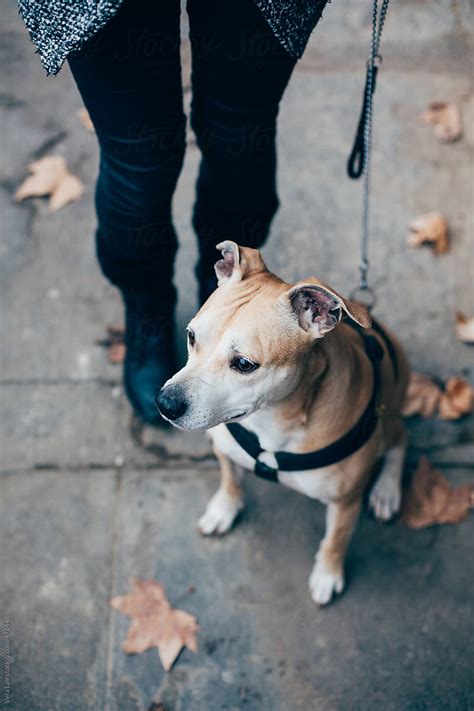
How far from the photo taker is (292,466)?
2.30m

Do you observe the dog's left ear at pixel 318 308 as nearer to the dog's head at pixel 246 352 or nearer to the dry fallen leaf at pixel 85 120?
the dog's head at pixel 246 352

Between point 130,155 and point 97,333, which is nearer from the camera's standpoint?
point 130,155

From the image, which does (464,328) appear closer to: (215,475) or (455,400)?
(455,400)

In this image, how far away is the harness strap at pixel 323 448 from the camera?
89.4 inches

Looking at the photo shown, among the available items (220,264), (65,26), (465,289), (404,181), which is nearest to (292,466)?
(220,264)

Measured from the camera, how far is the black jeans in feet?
6.58

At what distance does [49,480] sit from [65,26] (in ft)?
6.23

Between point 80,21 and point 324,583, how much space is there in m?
2.12

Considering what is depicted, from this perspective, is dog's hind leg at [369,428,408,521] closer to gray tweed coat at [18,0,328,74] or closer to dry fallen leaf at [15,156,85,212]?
gray tweed coat at [18,0,328,74]

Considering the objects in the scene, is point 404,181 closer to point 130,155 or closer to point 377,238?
point 377,238

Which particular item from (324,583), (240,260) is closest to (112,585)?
(324,583)

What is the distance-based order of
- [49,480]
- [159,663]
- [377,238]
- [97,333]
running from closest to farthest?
1. [159,663]
2. [49,480]
3. [97,333]
4. [377,238]

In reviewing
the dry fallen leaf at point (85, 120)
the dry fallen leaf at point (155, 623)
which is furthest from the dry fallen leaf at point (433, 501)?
the dry fallen leaf at point (85, 120)

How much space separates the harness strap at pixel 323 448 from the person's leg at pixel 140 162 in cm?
77
